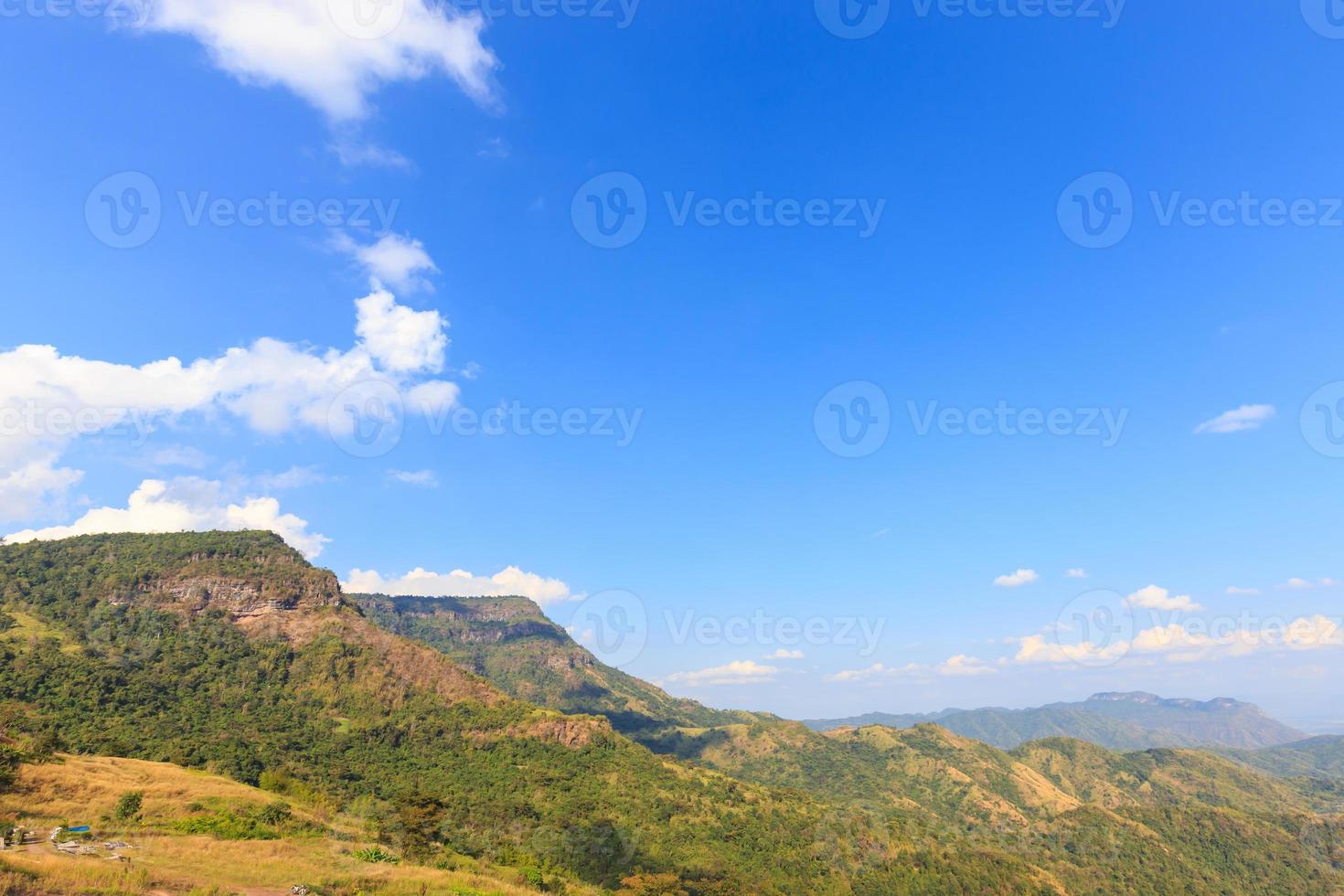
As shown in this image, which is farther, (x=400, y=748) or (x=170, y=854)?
(x=400, y=748)

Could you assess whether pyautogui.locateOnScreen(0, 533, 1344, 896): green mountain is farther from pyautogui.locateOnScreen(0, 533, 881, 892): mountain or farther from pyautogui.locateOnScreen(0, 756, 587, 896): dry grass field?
pyautogui.locateOnScreen(0, 756, 587, 896): dry grass field

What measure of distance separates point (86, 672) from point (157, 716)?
75.0 feet

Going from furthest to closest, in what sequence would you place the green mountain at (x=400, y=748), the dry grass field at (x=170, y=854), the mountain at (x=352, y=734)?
the green mountain at (x=400, y=748) < the mountain at (x=352, y=734) < the dry grass field at (x=170, y=854)

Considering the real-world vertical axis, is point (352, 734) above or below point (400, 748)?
above

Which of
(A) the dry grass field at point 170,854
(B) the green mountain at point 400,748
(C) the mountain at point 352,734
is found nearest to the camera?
(A) the dry grass field at point 170,854

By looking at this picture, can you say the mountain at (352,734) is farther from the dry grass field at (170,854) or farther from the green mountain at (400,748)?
the dry grass field at (170,854)

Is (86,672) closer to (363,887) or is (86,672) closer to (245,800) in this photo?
(245,800)

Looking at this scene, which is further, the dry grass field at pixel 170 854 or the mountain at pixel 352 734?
the mountain at pixel 352 734

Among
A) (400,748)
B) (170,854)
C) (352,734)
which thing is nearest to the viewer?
(170,854)

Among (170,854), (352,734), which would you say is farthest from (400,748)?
(170,854)

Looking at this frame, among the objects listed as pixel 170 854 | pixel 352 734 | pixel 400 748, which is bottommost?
pixel 400 748

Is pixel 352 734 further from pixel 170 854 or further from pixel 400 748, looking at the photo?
pixel 170 854

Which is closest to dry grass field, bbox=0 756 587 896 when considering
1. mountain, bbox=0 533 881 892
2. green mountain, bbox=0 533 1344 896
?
mountain, bbox=0 533 881 892

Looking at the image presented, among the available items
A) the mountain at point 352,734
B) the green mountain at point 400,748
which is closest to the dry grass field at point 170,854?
A: the mountain at point 352,734
